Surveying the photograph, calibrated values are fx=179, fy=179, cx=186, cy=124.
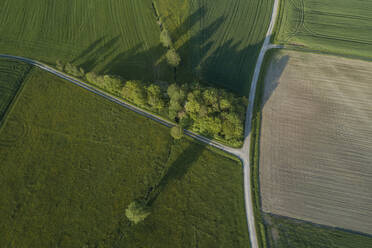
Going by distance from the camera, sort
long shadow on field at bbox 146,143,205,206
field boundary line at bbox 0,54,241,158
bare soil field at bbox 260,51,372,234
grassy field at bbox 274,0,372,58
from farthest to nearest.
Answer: grassy field at bbox 274,0,372,58, field boundary line at bbox 0,54,241,158, long shadow on field at bbox 146,143,205,206, bare soil field at bbox 260,51,372,234

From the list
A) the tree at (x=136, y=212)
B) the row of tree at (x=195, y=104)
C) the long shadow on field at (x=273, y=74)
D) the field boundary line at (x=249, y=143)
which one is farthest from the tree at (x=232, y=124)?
the tree at (x=136, y=212)

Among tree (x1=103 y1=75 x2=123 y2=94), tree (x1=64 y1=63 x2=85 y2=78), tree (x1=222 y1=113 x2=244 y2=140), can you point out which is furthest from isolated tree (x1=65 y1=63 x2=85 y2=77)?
tree (x1=222 y1=113 x2=244 y2=140)

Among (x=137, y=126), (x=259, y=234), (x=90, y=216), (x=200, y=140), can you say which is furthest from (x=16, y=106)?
(x=259, y=234)

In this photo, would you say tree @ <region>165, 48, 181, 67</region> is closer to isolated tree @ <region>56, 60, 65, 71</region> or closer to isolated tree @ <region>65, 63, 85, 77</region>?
isolated tree @ <region>65, 63, 85, 77</region>

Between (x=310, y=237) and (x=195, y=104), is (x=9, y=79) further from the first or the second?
(x=310, y=237)

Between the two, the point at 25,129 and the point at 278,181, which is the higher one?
the point at 278,181

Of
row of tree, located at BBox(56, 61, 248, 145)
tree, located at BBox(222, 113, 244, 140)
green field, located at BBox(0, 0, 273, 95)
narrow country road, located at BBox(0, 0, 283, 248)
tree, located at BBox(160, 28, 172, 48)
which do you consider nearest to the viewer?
narrow country road, located at BBox(0, 0, 283, 248)

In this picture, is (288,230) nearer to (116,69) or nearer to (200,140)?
(200,140)
